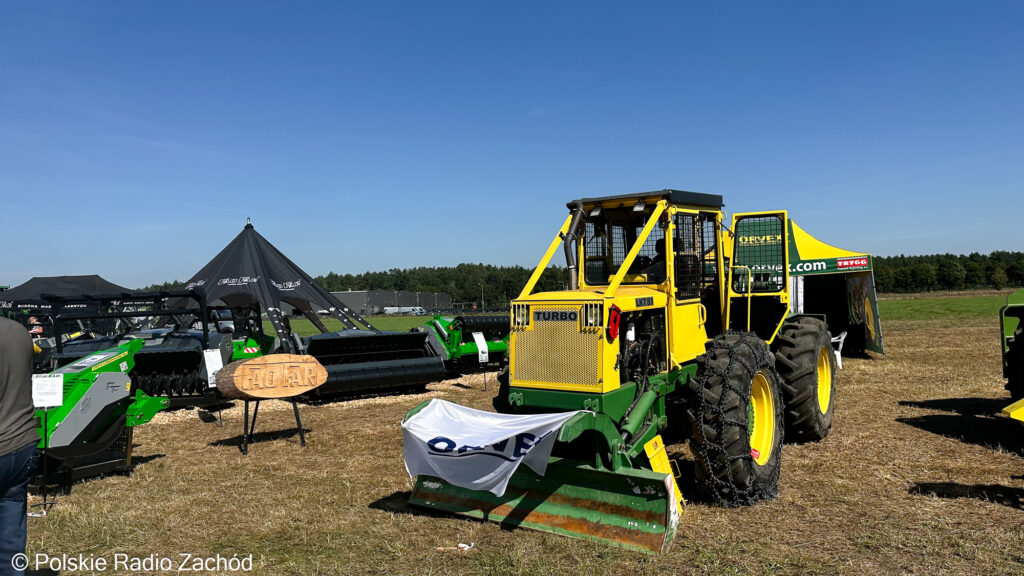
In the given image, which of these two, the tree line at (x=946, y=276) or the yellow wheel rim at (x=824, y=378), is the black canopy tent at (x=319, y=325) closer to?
the yellow wheel rim at (x=824, y=378)

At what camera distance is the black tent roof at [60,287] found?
24219mm

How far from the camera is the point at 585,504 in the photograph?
192 inches

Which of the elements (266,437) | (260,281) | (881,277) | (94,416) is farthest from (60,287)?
(881,277)

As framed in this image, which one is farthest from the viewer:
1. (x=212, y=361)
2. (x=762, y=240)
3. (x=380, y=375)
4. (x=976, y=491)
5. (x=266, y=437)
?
(x=380, y=375)

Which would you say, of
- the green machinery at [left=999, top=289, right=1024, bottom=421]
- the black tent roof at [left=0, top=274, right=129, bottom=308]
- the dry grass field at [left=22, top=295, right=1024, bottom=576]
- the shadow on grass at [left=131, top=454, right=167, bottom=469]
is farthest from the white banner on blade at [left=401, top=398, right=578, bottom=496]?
the black tent roof at [left=0, top=274, right=129, bottom=308]

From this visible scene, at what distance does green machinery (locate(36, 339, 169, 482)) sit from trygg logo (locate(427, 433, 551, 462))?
3.74 m

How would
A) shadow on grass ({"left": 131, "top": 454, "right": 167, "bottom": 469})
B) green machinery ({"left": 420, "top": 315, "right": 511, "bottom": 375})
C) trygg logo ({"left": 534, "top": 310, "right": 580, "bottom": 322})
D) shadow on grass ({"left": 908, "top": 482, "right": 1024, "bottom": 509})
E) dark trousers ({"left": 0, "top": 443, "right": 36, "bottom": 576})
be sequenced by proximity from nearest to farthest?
dark trousers ({"left": 0, "top": 443, "right": 36, "bottom": 576}), trygg logo ({"left": 534, "top": 310, "right": 580, "bottom": 322}), shadow on grass ({"left": 908, "top": 482, "right": 1024, "bottom": 509}), shadow on grass ({"left": 131, "top": 454, "right": 167, "bottom": 469}), green machinery ({"left": 420, "top": 315, "right": 511, "bottom": 375})

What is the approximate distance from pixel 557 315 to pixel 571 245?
0.83m

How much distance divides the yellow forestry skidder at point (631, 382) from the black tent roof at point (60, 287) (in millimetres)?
23179

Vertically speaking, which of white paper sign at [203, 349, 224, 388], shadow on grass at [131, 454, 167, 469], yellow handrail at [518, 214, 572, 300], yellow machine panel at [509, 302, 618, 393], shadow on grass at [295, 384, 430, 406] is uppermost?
yellow handrail at [518, 214, 572, 300]

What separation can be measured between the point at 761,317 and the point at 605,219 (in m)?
2.93

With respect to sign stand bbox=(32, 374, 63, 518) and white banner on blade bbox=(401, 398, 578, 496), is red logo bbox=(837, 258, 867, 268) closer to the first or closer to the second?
white banner on blade bbox=(401, 398, 578, 496)

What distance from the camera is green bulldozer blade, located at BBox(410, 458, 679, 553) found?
4.56 metres

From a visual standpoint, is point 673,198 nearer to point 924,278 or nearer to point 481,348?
point 481,348
